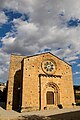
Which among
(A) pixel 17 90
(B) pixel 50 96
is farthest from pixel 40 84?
(A) pixel 17 90

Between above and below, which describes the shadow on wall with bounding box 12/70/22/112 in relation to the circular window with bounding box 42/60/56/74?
below

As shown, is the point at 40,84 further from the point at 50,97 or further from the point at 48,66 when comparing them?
the point at 48,66

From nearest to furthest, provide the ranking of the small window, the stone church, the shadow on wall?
the stone church
the small window
the shadow on wall

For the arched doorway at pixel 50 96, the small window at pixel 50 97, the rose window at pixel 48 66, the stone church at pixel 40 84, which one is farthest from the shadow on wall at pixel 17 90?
the small window at pixel 50 97

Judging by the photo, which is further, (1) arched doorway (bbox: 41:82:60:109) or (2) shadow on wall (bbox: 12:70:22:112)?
(2) shadow on wall (bbox: 12:70:22:112)

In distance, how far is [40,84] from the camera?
1019 inches

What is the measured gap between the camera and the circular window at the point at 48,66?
27.2 metres

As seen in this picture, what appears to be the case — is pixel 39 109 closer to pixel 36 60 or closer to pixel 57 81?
pixel 57 81

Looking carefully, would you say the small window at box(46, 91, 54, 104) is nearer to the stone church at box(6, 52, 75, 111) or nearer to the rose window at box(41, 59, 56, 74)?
the stone church at box(6, 52, 75, 111)

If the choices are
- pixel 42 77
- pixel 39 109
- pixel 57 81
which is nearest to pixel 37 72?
pixel 42 77

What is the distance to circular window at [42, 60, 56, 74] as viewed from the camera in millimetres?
27219

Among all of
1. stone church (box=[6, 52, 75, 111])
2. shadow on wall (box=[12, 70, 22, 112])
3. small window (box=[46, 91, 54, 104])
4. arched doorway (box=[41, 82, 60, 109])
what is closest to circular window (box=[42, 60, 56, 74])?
stone church (box=[6, 52, 75, 111])

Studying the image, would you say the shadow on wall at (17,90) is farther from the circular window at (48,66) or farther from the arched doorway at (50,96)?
the circular window at (48,66)

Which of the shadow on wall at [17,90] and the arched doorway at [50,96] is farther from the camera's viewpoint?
the shadow on wall at [17,90]
